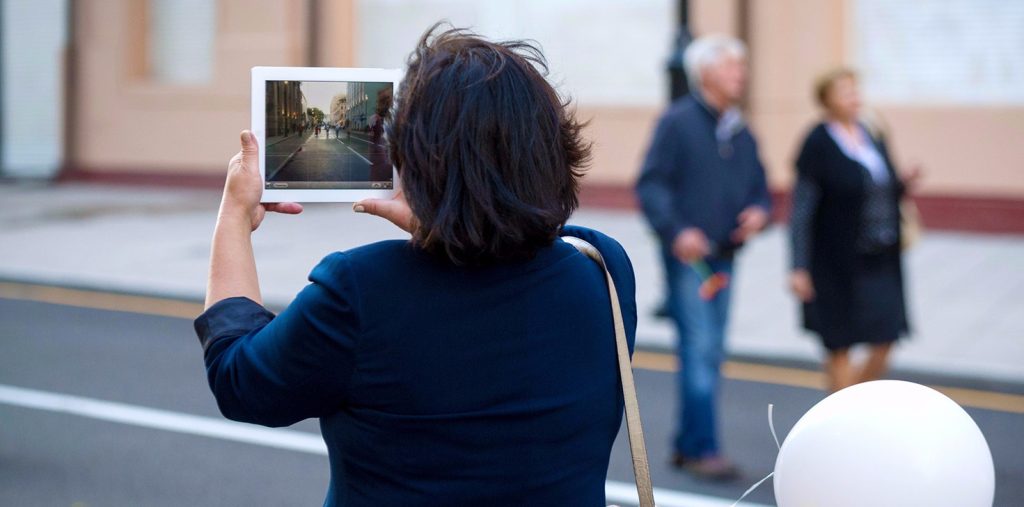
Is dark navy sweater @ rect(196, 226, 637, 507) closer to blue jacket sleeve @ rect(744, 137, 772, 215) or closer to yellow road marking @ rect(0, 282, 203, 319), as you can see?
blue jacket sleeve @ rect(744, 137, 772, 215)

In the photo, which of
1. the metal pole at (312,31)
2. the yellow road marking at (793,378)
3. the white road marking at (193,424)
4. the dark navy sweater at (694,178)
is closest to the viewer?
the white road marking at (193,424)

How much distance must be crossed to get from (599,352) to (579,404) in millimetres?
91

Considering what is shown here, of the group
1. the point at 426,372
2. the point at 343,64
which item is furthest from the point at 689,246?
the point at 343,64

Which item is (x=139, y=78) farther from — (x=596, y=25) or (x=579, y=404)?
(x=579, y=404)

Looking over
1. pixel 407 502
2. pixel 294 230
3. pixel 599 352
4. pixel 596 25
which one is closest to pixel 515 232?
pixel 599 352

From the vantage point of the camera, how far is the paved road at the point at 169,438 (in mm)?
5770

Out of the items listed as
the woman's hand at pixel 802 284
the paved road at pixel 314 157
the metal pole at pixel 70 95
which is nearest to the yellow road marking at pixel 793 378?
the woman's hand at pixel 802 284

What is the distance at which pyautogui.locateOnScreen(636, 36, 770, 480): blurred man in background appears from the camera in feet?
19.4

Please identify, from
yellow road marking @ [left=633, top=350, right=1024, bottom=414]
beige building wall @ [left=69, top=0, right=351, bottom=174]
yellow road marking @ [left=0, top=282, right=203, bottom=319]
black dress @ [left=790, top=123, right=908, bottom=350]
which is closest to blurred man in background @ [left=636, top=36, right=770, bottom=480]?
black dress @ [left=790, top=123, right=908, bottom=350]

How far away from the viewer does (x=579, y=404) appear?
2.08 m

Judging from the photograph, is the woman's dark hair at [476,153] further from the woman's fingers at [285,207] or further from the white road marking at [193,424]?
the white road marking at [193,424]

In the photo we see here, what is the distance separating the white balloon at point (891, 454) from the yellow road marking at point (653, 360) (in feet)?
17.8

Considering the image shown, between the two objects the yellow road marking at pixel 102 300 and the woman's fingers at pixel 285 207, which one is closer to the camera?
the woman's fingers at pixel 285 207

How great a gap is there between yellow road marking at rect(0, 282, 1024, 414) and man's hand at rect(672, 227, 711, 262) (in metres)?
2.36
